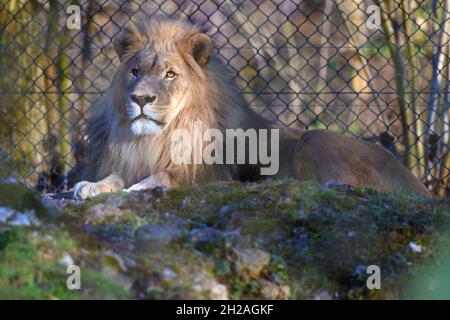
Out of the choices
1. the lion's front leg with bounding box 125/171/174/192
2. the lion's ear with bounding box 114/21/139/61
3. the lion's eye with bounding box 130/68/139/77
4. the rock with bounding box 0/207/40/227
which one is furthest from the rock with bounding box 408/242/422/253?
the lion's ear with bounding box 114/21/139/61

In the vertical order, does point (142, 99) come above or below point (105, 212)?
above

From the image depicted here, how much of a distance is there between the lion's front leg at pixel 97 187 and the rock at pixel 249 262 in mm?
1403

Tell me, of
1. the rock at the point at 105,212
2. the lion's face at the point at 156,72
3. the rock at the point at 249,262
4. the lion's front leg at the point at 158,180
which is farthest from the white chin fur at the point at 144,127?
the rock at the point at 249,262

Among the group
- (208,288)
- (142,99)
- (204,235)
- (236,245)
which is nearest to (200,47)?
(142,99)

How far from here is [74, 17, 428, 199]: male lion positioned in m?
4.52

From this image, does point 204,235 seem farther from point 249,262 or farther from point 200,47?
point 200,47

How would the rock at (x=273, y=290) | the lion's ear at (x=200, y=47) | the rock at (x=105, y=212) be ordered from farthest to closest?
the lion's ear at (x=200, y=47) → the rock at (x=105, y=212) → the rock at (x=273, y=290)

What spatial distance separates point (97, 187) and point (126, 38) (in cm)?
81

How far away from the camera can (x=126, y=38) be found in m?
4.68

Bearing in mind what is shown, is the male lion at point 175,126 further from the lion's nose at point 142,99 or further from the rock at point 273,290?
the rock at point 273,290

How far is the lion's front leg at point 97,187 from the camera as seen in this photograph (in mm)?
4406

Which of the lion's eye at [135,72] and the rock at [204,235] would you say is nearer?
the rock at [204,235]

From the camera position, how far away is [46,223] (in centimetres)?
297
